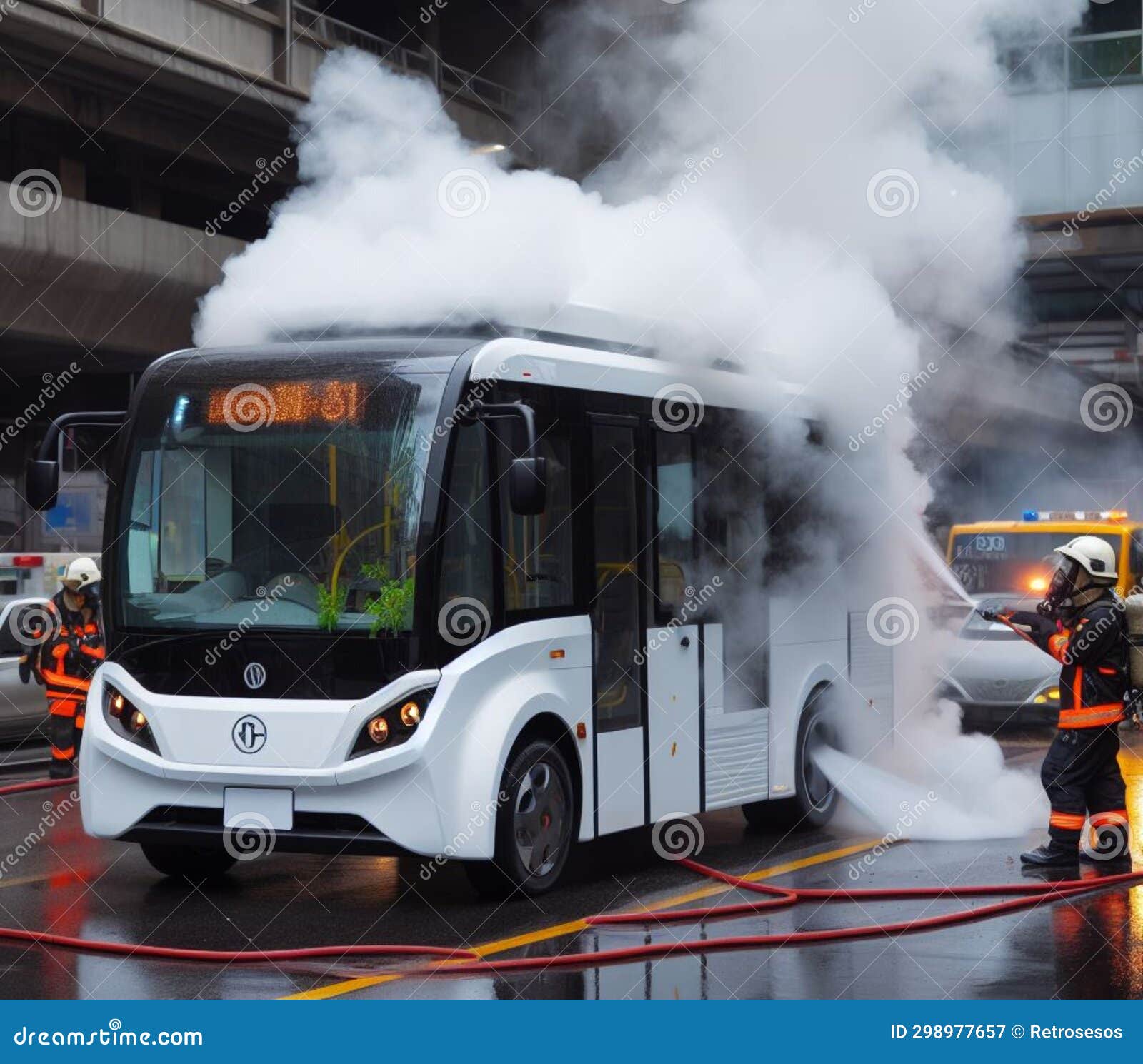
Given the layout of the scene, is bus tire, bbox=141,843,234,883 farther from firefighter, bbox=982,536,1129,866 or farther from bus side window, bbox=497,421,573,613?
firefighter, bbox=982,536,1129,866

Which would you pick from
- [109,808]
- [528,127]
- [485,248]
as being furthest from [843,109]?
[528,127]

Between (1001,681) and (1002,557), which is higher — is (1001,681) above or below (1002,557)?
below

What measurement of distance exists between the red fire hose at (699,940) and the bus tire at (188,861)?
1283 mm

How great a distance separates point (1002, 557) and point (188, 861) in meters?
17.5

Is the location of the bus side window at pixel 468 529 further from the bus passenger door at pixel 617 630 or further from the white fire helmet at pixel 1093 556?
the white fire helmet at pixel 1093 556

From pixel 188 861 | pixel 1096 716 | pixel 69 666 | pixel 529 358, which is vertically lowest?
pixel 188 861

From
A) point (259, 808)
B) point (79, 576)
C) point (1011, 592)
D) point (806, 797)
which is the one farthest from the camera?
point (1011, 592)

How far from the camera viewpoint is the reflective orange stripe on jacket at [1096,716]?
930 cm

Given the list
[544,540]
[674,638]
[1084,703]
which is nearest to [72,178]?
[674,638]

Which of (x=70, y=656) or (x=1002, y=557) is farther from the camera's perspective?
(x=1002, y=557)

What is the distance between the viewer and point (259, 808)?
26.0 ft

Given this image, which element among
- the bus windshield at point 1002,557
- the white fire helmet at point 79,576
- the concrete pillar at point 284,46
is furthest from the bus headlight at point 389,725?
the concrete pillar at point 284,46

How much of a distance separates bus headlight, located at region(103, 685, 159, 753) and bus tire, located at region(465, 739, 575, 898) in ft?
5.27

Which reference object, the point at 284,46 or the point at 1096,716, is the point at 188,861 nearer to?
the point at 1096,716
